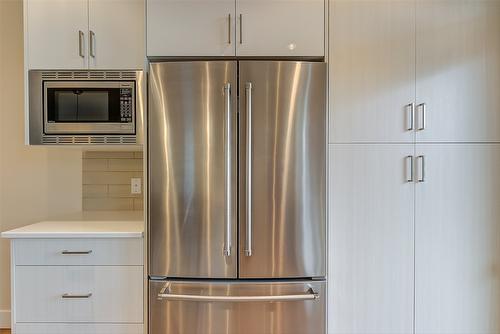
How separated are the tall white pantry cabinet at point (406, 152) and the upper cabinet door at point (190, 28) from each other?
0.56m

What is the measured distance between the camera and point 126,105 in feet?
5.88

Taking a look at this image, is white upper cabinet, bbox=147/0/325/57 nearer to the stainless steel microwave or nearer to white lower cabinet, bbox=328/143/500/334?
the stainless steel microwave

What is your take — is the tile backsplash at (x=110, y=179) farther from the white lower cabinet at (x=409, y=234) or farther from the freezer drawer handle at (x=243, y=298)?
the white lower cabinet at (x=409, y=234)

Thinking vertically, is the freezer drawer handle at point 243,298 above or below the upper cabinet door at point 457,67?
below

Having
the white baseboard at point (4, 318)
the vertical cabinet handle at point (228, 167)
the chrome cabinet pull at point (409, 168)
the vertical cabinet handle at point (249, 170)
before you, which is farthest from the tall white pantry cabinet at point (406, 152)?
the white baseboard at point (4, 318)

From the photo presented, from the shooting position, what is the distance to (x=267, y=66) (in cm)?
159

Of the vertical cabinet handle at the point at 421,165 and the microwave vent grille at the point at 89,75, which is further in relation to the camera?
the microwave vent grille at the point at 89,75

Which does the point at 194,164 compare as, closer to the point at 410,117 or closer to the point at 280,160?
the point at 280,160

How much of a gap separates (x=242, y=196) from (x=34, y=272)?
117 cm

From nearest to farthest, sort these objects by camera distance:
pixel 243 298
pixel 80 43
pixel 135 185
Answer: pixel 243 298, pixel 80 43, pixel 135 185

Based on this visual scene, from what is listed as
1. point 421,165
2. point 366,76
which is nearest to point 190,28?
point 366,76

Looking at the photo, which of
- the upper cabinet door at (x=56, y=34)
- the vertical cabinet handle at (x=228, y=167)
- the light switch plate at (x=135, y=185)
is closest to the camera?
the vertical cabinet handle at (x=228, y=167)

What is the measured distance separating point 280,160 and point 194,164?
1.44 ft

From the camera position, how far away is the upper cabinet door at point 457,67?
1.65 metres
